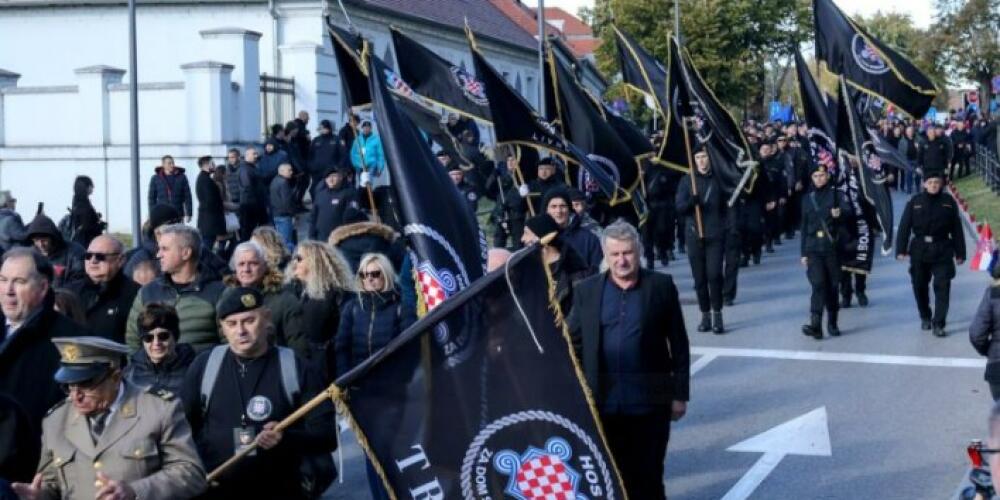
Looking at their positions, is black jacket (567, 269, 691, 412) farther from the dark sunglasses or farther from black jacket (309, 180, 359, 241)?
black jacket (309, 180, 359, 241)

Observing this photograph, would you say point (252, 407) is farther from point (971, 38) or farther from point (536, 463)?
point (971, 38)

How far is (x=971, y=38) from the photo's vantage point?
5953 centimetres

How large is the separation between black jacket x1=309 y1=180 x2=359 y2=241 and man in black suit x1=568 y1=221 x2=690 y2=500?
36.9ft

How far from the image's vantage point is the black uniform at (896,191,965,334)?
604 inches

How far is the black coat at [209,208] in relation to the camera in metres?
21.4

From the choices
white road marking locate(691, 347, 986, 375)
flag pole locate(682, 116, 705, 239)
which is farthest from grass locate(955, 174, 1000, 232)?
white road marking locate(691, 347, 986, 375)

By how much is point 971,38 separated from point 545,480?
56641 mm

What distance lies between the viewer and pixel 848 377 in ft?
42.8

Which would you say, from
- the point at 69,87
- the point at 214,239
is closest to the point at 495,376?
the point at 214,239

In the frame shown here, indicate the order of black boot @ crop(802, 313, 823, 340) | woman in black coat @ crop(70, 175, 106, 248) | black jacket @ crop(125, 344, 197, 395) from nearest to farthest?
black jacket @ crop(125, 344, 197, 395)
black boot @ crop(802, 313, 823, 340)
woman in black coat @ crop(70, 175, 106, 248)

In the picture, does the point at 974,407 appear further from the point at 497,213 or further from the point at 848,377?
the point at 497,213

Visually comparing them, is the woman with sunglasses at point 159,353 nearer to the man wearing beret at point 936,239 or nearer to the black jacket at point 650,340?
the black jacket at point 650,340

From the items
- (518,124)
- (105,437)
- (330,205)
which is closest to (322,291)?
(105,437)

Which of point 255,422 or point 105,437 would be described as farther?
point 255,422
